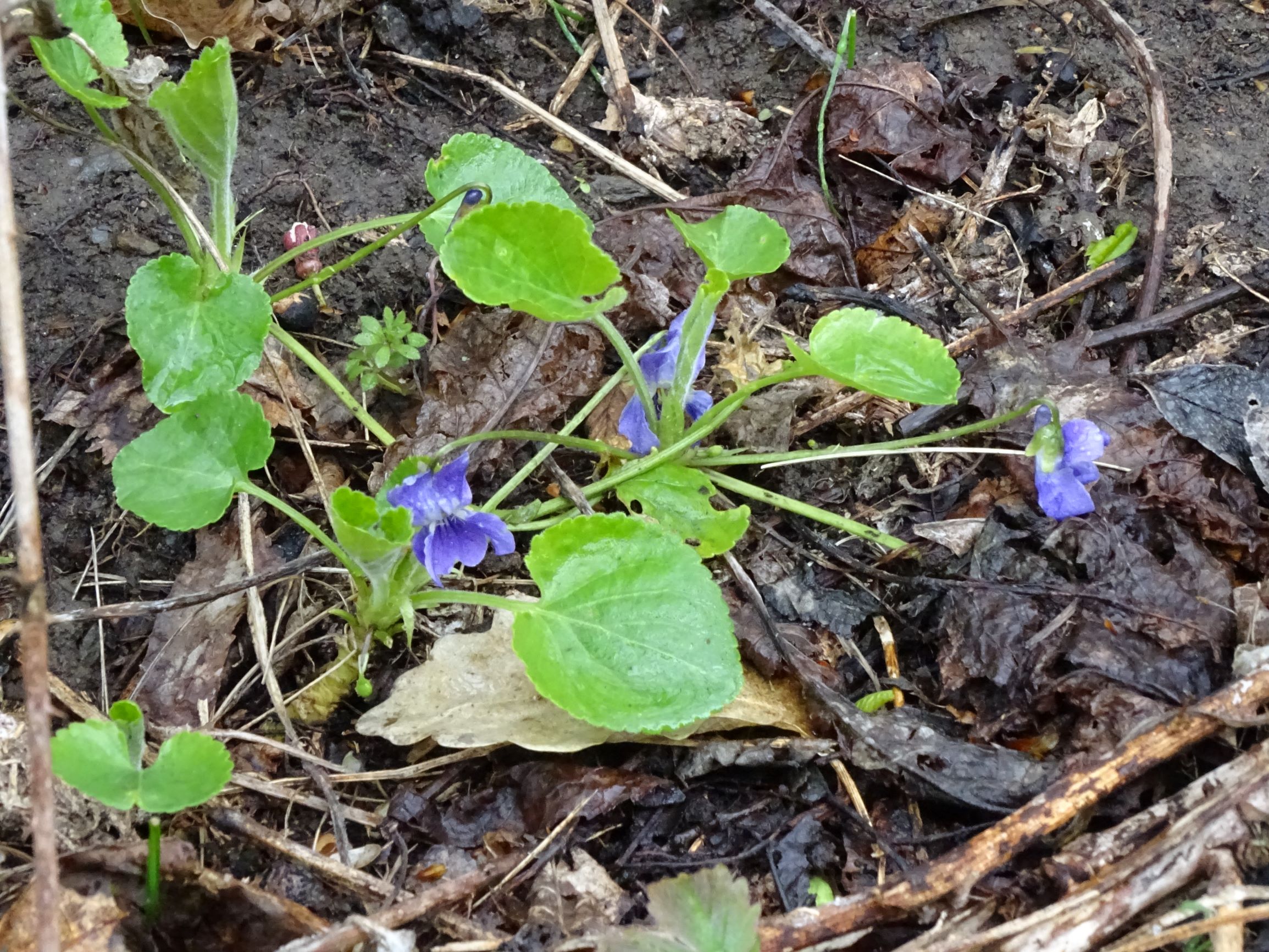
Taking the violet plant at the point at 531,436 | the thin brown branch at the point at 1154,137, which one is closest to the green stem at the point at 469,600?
the violet plant at the point at 531,436

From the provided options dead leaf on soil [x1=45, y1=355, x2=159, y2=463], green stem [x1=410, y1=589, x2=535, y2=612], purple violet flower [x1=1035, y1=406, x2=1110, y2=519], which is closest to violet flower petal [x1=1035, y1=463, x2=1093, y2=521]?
purple violet flower [x1=1035, y1=406, x2=1110, y2=519]

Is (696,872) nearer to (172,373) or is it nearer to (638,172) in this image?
(172,373)

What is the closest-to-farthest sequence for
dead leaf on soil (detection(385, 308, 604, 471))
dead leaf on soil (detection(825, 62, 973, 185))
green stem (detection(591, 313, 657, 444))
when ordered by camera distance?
green stem (detection(591, 313, 657, 444)) < dead leaf on soil (detection(385, 308, 604, 471)) < dead leaf on soil (detection(825, 62, 973, 185))

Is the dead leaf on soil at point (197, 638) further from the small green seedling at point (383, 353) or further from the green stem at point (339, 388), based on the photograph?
the small green seedling at point (383, 353)

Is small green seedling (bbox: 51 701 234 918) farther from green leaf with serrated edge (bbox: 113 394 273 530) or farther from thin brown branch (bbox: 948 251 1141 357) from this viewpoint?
thin brown branch (bbox: 948 251 1141 357)

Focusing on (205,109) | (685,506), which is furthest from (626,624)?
(205,109)

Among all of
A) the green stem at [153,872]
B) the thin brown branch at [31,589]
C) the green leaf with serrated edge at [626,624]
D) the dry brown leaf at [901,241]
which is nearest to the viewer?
the thin brown branch at [31,589]

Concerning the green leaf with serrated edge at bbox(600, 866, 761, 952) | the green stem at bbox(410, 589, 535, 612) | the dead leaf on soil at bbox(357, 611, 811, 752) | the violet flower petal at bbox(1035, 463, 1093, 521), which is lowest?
the dead leaf on soil at bbox(357, 611, 811, 752)
